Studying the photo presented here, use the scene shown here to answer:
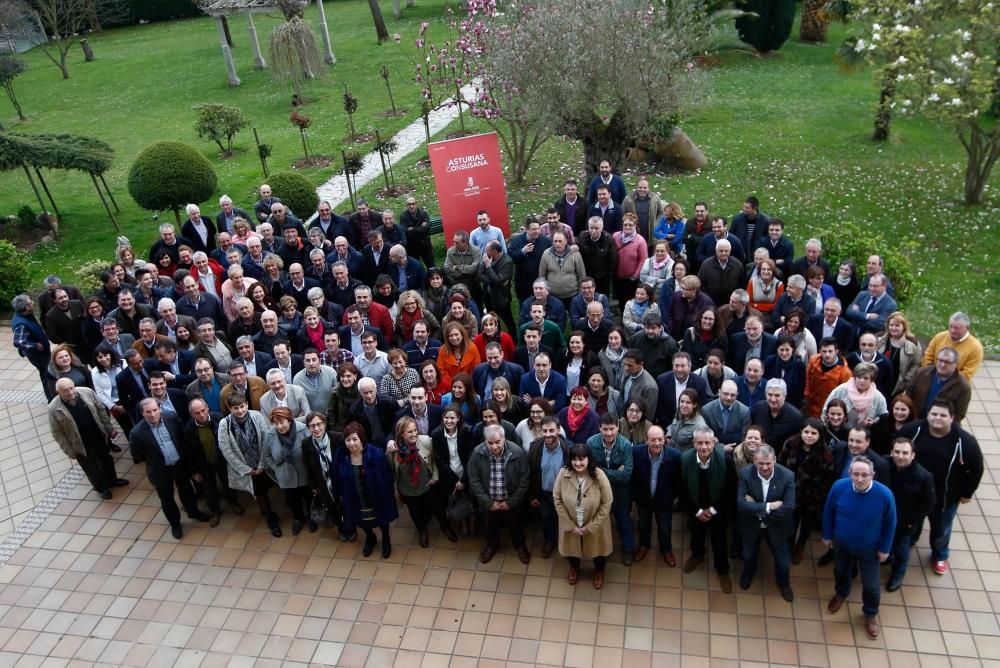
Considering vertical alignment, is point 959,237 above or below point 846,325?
below

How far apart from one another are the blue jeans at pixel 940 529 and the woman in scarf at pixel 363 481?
192 inches

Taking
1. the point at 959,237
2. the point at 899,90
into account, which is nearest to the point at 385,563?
the point at 959,237

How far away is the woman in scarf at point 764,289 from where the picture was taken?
9.24 m

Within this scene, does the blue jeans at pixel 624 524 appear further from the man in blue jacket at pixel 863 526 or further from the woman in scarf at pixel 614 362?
the man in blue jacket at pixel 863 526

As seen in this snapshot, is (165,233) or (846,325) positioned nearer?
(846,325)

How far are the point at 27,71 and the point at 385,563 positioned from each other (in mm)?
34006

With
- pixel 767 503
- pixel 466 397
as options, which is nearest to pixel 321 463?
pixel 466 397

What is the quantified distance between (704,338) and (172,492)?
5.83 meters

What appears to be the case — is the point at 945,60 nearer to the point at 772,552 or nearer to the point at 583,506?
the point at 772,552

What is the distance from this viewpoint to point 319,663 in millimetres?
7121

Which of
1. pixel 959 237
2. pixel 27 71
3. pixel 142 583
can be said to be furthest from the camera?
pixel 27 71

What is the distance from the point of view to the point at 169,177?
15.2 meters

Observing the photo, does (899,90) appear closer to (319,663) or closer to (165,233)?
(165,233)

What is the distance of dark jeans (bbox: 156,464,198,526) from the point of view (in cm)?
838
